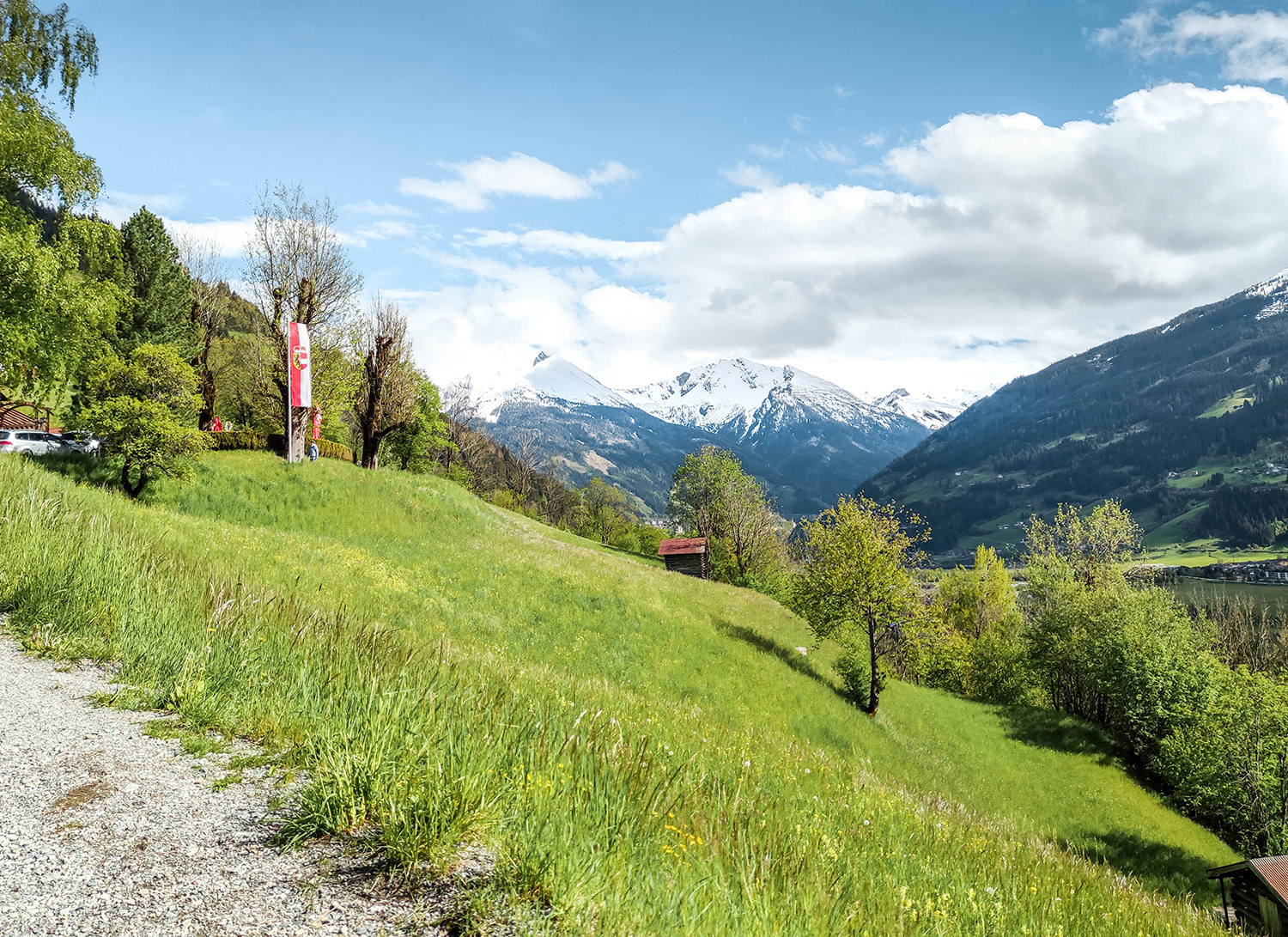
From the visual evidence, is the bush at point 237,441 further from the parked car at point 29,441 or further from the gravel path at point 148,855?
the gravel path at point 148,855

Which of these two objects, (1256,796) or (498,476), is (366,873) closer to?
(1256,796)

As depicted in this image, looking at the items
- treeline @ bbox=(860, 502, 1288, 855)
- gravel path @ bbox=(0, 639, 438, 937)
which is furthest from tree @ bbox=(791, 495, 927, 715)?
gravel path @ bbox=(0, 639, 438, 937)

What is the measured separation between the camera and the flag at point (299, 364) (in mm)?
33375

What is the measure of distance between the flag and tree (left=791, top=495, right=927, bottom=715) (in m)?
30.2

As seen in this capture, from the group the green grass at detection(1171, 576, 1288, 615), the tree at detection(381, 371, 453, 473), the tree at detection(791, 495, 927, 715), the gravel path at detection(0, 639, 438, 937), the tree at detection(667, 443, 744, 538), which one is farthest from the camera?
the green grass at detection(1171, 576, 1288, 615)

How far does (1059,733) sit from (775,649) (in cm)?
2898

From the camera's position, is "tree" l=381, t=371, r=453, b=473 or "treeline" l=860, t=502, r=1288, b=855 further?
"tree" l=381, t=371, r=453, b=473

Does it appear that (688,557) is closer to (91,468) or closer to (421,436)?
(421,436)

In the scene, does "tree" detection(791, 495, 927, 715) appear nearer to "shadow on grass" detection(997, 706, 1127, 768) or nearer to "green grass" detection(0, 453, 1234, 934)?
"shadow on grass" detection(997, 706, 1127, 768)

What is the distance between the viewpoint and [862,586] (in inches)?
1404

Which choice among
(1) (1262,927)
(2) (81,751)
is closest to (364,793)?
(2) (81,751)

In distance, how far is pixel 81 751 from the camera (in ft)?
14.3

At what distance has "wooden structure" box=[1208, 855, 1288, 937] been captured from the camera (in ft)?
66.6

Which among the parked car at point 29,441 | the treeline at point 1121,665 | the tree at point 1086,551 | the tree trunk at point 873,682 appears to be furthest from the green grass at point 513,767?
the tree at point 1086,551
